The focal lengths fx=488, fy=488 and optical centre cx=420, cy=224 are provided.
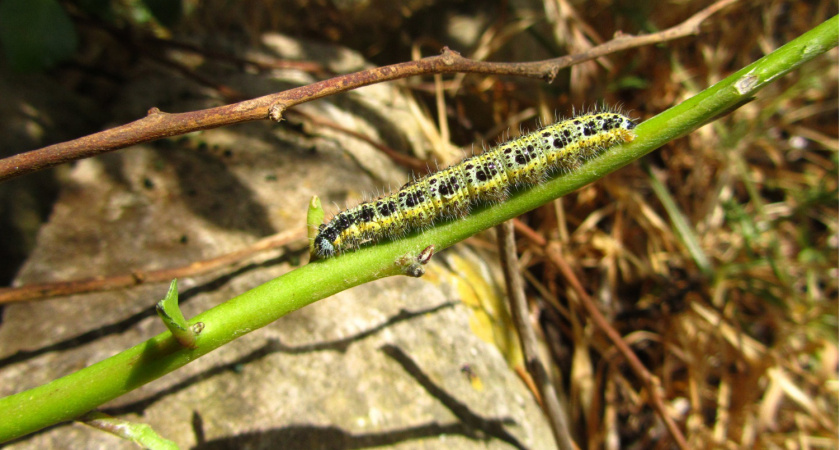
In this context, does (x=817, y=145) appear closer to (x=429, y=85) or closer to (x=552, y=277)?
(x=552, y=277)

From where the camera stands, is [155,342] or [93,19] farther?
[93,19]

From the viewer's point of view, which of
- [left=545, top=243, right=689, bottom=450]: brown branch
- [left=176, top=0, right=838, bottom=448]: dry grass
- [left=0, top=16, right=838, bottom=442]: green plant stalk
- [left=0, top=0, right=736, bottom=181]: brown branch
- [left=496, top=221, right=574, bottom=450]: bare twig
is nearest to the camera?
[left=0, top=0, right=736, bottom=181]: brown branch

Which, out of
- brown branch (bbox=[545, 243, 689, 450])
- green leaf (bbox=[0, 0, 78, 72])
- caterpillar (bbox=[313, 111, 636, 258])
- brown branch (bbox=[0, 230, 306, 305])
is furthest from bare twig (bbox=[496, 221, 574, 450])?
green leaf (bbox=[0, 0, 78, 72])

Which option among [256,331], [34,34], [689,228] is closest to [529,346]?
[256,331]

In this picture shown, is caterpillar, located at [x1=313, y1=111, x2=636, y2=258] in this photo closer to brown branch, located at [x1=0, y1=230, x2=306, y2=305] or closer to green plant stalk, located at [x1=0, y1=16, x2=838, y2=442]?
green plant stalk, located at [x1=0, y1=16, x2=838, y2=442]

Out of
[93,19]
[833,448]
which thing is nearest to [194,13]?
[93,19]

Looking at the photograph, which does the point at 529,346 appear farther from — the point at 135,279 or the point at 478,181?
the point at 135,279
